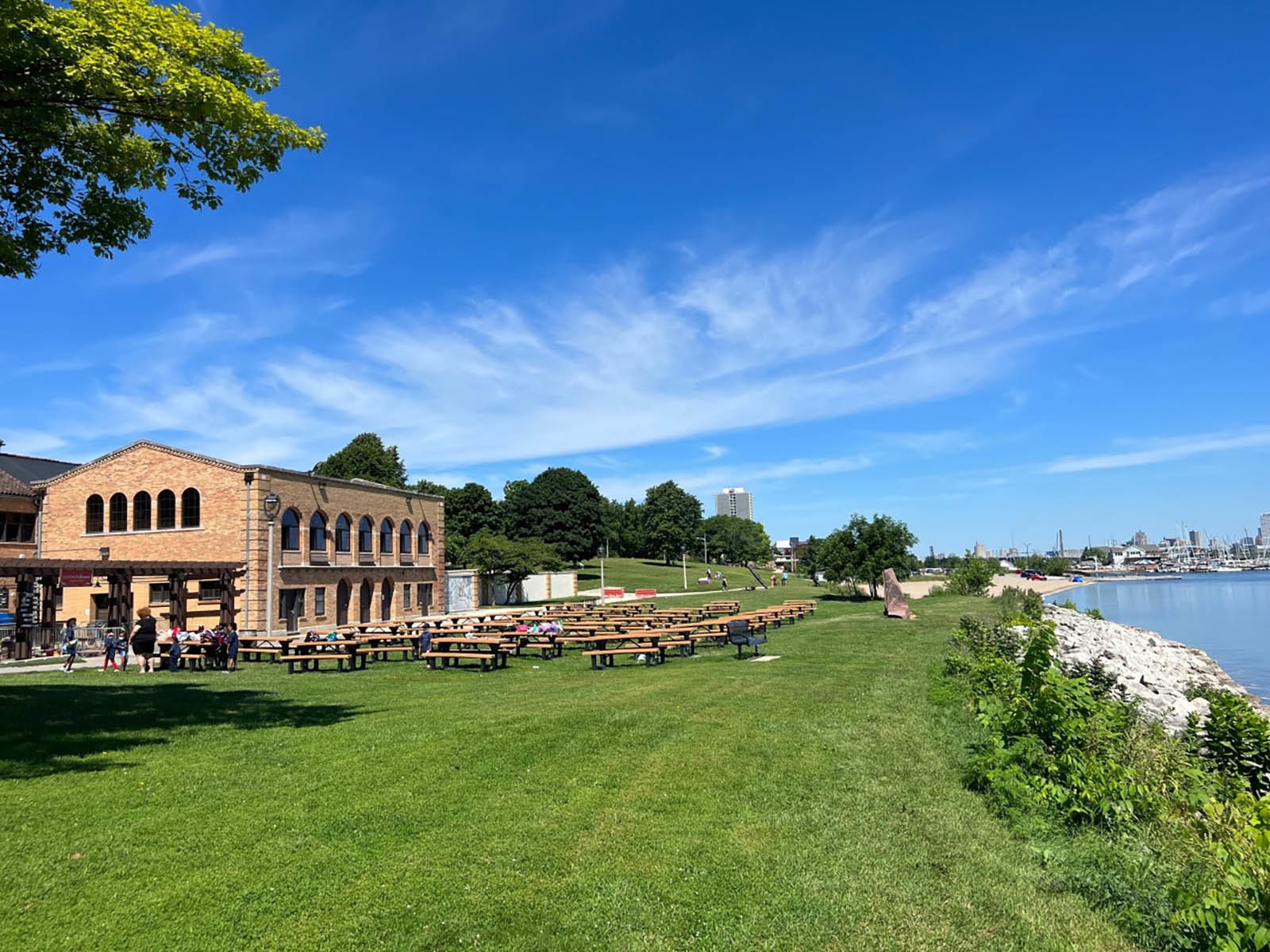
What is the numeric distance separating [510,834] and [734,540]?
120 meters

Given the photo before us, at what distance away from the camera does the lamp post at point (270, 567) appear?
96.8ft

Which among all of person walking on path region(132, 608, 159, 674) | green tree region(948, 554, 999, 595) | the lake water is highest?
person walking on path region(132, 608, 159, 674)

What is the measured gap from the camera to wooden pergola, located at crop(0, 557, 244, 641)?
22234mm

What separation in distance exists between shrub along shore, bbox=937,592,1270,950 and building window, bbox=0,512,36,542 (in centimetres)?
3849

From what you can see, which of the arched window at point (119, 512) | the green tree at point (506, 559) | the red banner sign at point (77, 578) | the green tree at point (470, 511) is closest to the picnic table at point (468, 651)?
the red banner sign at point (77, 578)

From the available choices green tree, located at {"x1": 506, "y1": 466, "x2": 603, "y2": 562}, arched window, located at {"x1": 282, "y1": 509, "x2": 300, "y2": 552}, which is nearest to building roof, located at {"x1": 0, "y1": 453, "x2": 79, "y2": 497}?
arched window, located at {"x1": 282, "y1": 509, "x2": 300, "y2": 552}

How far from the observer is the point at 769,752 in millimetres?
8742

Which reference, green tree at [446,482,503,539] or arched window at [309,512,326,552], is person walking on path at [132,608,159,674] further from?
green tree at [446,482,503,539]

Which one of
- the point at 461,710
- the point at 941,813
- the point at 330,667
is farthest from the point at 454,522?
the point at 941,813

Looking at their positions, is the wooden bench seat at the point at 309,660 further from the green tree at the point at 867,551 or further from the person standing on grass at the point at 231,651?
the green tree at the point at 867,551

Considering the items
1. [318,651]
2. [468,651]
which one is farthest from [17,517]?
[468,651]

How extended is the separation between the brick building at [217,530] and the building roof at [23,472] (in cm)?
146

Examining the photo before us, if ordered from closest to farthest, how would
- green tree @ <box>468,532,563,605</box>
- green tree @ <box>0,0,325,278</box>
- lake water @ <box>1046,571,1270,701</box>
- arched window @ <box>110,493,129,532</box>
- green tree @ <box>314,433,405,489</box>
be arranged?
green tree @ <box>0,0,325,278</box>, lake water @ <box>1046,571,1270,701</box>, arched window @ <box>110,493,129,532</box>, green tree @ <box>468,532,563,605</box>, green tree @ <box>314,433,405,489</box>

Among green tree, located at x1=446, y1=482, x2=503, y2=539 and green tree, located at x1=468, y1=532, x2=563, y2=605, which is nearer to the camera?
green tree, located at x1=468, y1=532, x2=563, y2=605
